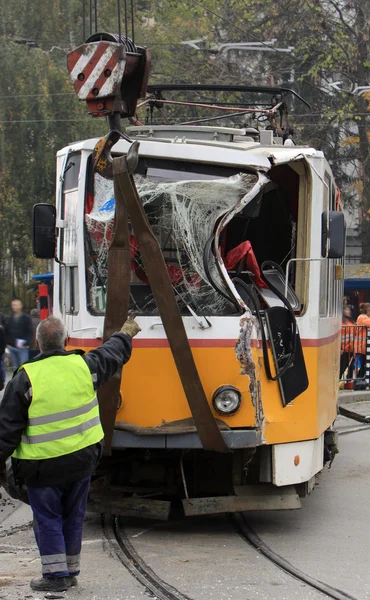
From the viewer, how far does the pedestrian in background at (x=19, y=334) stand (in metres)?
14.6

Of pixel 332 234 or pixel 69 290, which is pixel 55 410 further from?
pixel 332 234

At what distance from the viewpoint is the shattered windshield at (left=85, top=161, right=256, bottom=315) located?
7496 mm

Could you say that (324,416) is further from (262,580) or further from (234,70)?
(234,70)

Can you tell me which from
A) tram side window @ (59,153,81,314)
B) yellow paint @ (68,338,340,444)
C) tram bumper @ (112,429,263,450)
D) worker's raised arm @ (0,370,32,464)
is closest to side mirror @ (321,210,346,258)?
yellow paint @ (68,338,340,444)

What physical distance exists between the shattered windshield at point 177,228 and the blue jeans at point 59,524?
1.93 metres

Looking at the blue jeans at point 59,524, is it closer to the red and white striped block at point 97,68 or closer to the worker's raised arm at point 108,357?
the worker's raised arm at point 108,357

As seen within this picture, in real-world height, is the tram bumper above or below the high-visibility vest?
below

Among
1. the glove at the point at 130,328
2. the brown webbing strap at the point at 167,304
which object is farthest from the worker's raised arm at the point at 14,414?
the brown webbing strap at the point at 167,304

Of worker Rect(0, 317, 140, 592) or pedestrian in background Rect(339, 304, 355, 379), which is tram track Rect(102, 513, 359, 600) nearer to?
worker Rect(0, 317, 140, 592)

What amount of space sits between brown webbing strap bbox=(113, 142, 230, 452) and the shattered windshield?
1.14ft

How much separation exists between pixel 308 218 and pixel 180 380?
168cm

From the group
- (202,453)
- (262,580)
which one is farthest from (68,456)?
(202,453)

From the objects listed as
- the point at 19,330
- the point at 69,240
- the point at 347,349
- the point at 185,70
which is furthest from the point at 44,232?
the point at 185,70

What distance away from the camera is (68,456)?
5.74 m
